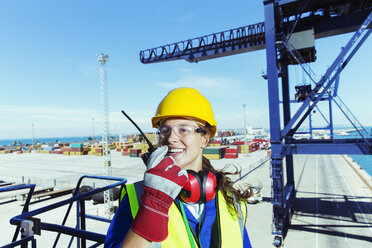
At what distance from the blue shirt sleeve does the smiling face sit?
60 centimetres

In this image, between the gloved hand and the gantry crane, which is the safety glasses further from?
the gantry crane

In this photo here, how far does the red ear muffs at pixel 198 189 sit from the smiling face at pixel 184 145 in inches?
Result: 5.7

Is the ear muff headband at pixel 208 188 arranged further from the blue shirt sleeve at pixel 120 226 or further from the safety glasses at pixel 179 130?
the blue shirt sleeve at pixel 120 226

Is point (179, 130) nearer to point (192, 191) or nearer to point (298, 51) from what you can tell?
point (192, 191)

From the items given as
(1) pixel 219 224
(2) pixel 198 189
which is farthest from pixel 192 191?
(1) pixel 219 224

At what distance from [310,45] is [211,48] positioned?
809cm

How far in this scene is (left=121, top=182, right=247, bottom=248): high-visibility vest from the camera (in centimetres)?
166

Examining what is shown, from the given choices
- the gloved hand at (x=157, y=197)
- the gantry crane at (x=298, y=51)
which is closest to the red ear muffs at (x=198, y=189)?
the gloved hand at (x=157, y=197)

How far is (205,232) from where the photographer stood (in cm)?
184

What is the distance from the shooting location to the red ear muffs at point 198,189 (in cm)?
187

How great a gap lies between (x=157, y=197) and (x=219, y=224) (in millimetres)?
797

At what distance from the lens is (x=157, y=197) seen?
58.5 inches

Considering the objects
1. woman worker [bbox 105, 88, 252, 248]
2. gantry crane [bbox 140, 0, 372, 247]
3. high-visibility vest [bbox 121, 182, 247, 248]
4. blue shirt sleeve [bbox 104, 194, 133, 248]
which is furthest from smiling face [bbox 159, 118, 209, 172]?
gantry crane [bbox 140, 0, 372, 247]

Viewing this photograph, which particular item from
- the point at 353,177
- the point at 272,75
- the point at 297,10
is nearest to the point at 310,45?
the point at 297,10
